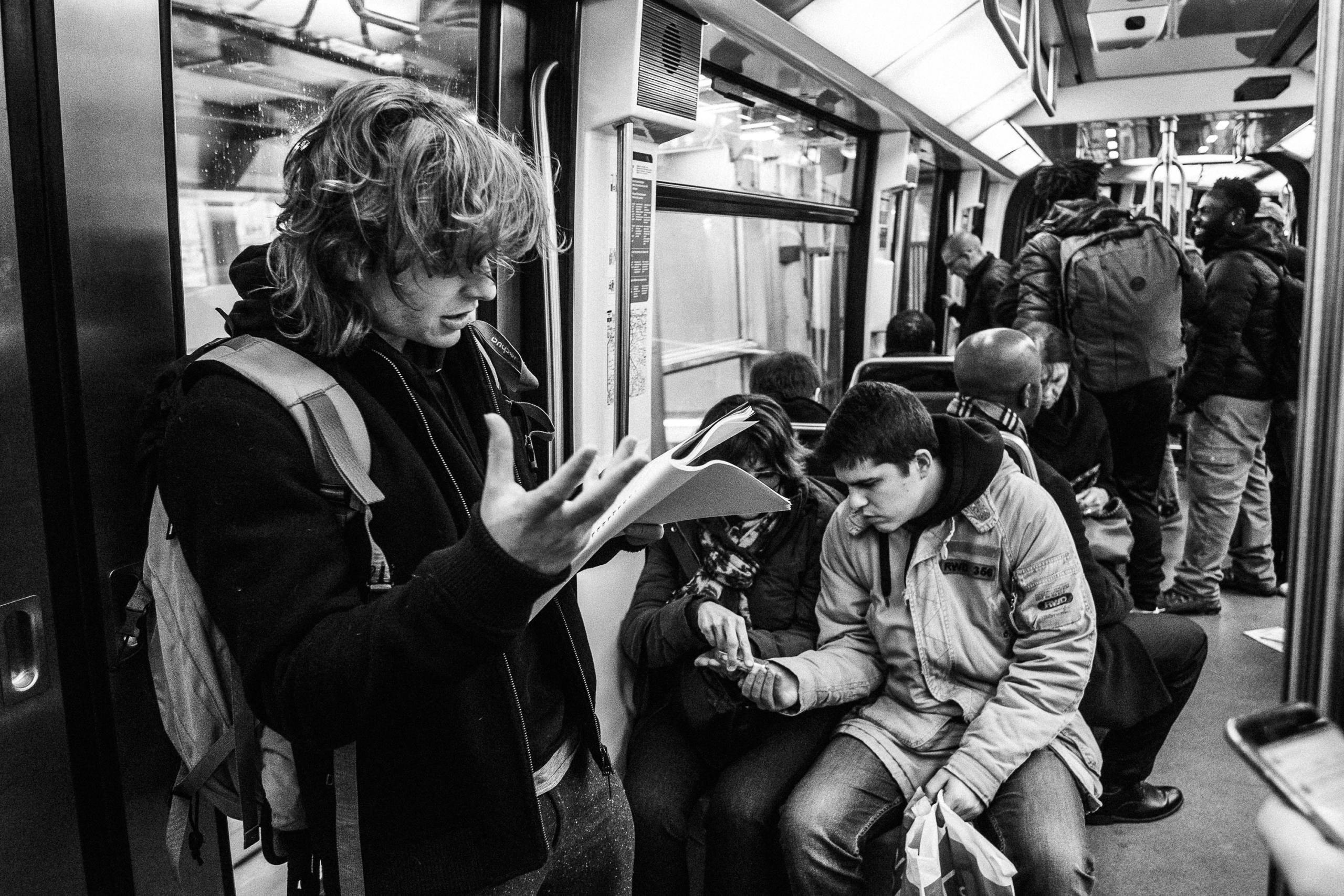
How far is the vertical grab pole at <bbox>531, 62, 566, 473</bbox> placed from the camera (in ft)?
8.13

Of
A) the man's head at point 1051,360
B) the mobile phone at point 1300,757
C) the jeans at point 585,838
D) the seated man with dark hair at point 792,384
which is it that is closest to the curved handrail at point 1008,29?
the man's head at point 1051,360

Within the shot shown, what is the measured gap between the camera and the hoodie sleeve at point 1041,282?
422 cm

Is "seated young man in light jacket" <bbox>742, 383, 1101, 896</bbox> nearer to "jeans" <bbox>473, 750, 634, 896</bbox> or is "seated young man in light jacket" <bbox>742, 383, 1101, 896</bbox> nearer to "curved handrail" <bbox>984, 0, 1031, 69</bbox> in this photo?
"jeans" <bbox>473, 750, 634, 896</bbox>

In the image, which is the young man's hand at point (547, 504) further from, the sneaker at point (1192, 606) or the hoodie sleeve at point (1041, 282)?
the sneaker at point (1192, 606)

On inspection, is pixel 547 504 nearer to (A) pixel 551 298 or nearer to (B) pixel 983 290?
(A) pixel 551 298

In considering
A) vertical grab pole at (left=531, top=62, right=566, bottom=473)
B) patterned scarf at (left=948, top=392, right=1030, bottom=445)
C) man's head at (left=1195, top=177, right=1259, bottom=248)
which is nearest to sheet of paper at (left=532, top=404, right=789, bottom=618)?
vertical grab pole at (left=531, top=62, right=566, bottom=473)

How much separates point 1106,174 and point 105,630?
10.6 meters

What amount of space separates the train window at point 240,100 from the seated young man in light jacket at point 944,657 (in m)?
1.23

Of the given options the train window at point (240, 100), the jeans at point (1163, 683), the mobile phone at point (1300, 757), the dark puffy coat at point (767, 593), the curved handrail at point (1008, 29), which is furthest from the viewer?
the curved handrail at point (1008, 29)

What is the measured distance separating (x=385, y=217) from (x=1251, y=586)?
16.3ft

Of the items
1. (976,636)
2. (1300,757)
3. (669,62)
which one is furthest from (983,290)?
(1300,757)

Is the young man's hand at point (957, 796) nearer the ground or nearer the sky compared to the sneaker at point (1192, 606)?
nearer the sky

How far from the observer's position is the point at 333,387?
1.14 metres

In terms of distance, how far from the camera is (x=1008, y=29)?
3676 millimetres
